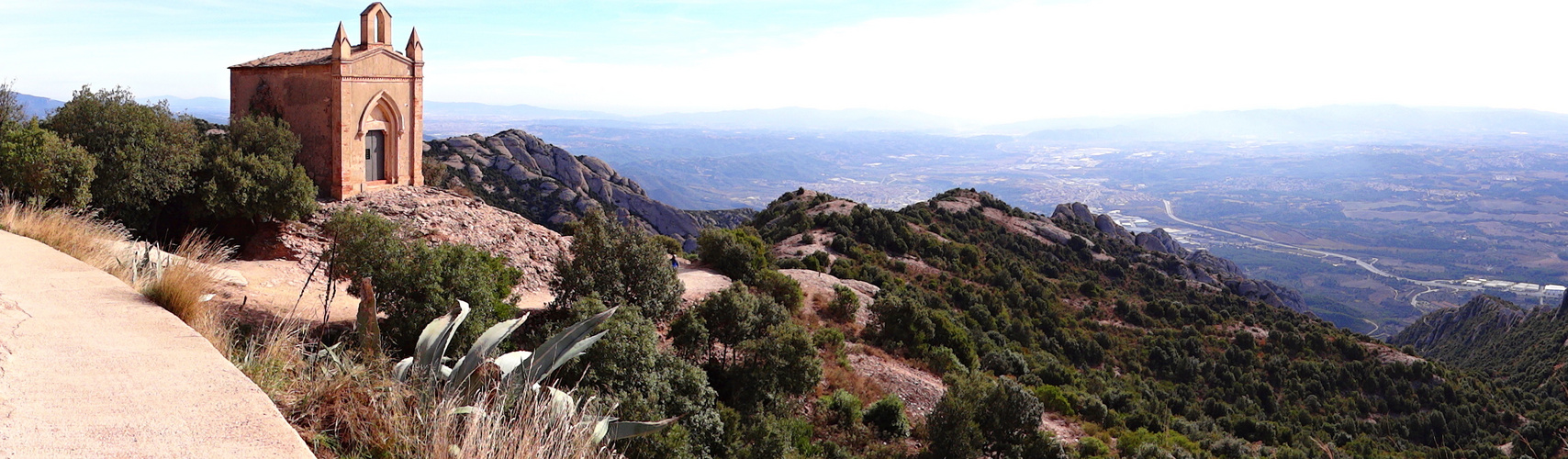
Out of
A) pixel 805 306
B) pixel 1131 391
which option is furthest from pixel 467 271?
pixel 1131 391

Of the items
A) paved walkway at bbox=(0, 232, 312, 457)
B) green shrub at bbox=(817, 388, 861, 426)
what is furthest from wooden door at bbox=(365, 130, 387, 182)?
paved walkway at bbox=(0, 232, 312, 457)

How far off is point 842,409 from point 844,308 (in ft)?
24.9

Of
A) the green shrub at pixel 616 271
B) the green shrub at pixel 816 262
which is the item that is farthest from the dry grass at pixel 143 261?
the green shrub at pixel 816 262

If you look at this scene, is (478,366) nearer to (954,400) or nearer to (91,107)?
(954,400)

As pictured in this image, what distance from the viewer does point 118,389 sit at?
4.91m

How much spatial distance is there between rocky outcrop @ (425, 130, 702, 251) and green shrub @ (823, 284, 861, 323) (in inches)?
876

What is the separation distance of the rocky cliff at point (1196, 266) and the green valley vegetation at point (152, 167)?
45779 millimetres

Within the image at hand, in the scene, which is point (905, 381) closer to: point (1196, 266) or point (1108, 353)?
point (1108, 353)

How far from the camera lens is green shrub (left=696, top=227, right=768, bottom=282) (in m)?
23.6

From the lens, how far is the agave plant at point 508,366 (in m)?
5.99

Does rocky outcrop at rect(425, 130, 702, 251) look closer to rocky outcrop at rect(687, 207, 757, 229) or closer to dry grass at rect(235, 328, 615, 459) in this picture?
rocky outcrop at rect(687, 207, 757, 229)

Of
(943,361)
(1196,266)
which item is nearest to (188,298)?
(943,361)

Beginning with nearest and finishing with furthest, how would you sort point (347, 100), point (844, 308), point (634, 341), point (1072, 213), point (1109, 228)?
point (634, 341) < point (347, 100) < point (844, 308) < point (1072, 213) < point (1109, 228)

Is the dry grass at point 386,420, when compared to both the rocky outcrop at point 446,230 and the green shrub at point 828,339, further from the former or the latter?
the green shrub at point 828,339
